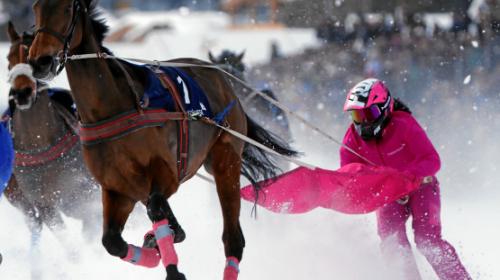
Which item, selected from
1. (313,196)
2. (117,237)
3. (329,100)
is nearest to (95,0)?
(117,237)

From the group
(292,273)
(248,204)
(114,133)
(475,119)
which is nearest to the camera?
(114,133)

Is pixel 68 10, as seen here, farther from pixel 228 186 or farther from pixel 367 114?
pixel 367 114

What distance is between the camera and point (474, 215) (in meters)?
9.06

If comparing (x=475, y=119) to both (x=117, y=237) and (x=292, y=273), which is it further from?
(x=117, y=237)

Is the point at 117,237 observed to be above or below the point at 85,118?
below

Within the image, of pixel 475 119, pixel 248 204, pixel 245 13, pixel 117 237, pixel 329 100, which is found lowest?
pixel 117 237

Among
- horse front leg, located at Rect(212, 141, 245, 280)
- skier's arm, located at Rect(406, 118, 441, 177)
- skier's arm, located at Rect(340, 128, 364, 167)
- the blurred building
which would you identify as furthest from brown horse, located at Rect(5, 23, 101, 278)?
the blurred building

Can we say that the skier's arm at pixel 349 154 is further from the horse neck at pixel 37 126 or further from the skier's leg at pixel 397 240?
the horse neck at pixel 37 126

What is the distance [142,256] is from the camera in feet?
17.4

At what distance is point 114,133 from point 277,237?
2911 mm

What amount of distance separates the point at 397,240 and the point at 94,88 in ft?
7.18

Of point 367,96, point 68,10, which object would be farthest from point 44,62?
point 367,96

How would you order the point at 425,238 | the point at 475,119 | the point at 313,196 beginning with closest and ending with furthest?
the point at 425,238 → the point at 313,196 → the point at 475,119

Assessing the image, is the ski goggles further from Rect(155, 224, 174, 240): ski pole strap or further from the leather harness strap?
Rect(155, 224, 174, 240): ski pole strap
